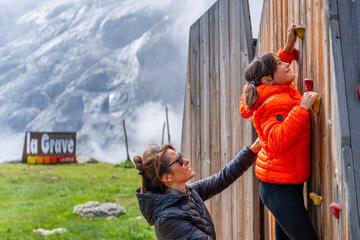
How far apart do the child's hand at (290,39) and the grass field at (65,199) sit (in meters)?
4.48

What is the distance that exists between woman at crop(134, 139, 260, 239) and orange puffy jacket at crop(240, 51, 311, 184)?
38 centimetres

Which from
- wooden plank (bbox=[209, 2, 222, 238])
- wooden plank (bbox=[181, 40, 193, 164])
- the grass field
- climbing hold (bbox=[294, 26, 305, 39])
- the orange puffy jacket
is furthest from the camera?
the grass field

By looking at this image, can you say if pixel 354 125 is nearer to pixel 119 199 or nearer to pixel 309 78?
pixel 309 78

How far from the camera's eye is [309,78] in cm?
197

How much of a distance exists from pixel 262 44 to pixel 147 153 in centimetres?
125

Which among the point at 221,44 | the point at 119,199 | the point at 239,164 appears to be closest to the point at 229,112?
the point at 221,44

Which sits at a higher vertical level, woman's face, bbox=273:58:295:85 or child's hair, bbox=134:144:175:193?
woman's face, bbox=273:58:295:85

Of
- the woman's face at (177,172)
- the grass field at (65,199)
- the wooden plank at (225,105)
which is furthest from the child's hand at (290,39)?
the grass field at (65,199)

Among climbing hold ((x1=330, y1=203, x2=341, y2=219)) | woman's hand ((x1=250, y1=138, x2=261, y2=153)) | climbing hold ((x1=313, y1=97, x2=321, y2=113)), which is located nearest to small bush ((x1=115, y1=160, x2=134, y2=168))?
woman's hand ((x1=250, y1=138, x2=261, y2=153))

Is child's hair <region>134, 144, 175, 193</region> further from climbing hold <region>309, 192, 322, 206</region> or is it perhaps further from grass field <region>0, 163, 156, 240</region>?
grass field <region>0, 163, 156, 240</region>

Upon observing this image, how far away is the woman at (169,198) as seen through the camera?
1.99 m

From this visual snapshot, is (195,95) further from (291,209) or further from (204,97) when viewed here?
(291,209)

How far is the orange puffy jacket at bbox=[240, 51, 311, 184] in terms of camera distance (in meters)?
1.81

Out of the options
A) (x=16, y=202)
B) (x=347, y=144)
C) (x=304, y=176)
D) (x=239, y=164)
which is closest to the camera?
(x=347, y=144)
